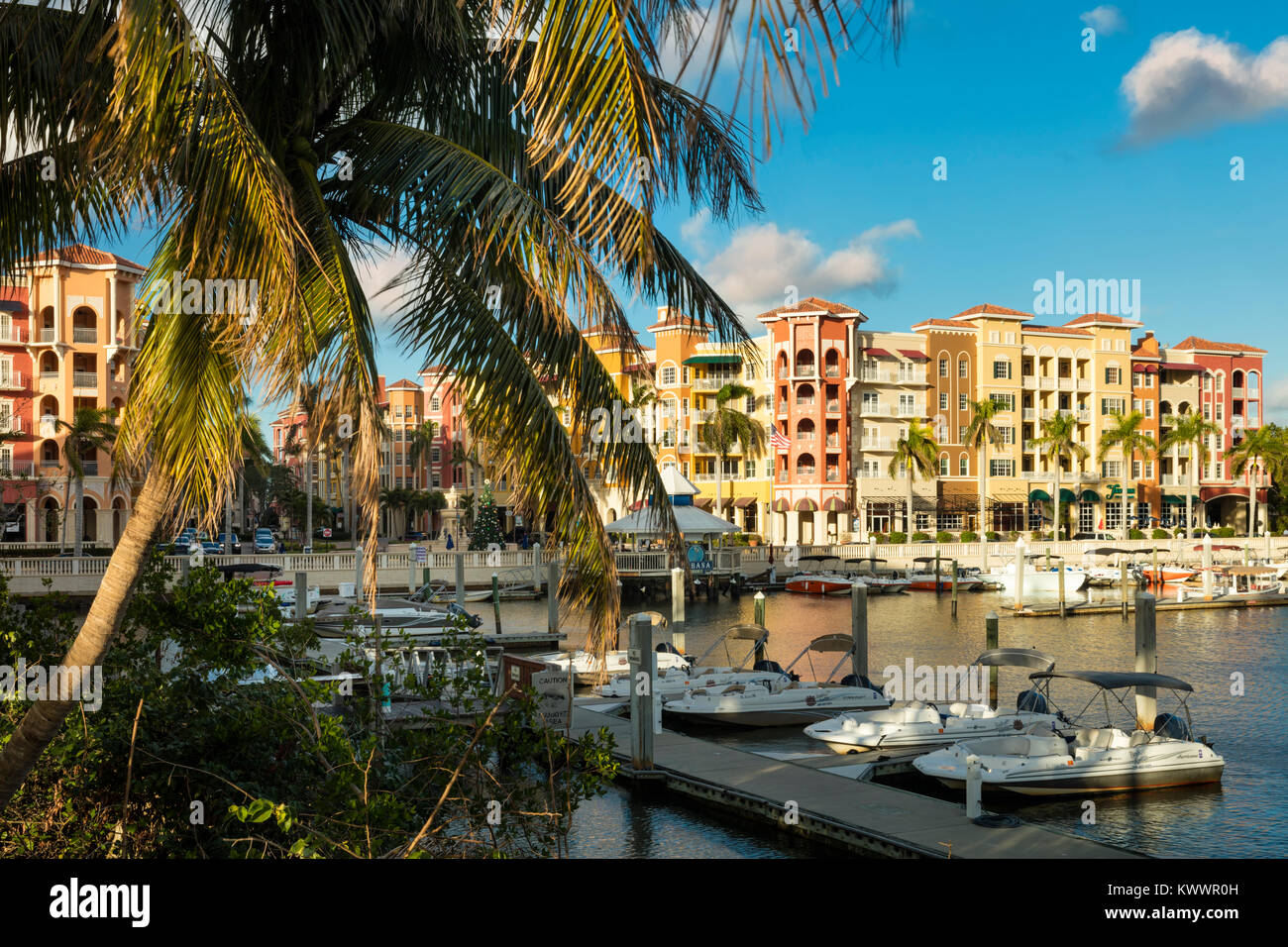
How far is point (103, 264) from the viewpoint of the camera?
63.4 m

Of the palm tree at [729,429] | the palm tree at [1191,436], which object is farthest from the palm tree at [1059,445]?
the palm tree at [729,429]

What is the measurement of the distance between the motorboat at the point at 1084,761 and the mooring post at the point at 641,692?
461 cm

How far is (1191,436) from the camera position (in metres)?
90.6

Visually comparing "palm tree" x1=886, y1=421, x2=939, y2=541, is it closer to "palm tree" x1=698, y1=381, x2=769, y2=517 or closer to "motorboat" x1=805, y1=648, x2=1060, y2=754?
"palm tree" x1=698, y1=381, x2=769, y2=517

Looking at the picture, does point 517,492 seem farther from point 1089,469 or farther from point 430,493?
point 430,493

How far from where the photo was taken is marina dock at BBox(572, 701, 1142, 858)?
1366cm

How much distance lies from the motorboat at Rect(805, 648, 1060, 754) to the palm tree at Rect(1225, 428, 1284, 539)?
82798 millimetres

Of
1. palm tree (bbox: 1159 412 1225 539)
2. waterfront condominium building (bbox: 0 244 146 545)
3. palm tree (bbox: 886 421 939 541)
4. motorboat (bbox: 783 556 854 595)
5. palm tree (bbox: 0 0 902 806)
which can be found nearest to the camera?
palm tree (bbox: 0 0 902 806)

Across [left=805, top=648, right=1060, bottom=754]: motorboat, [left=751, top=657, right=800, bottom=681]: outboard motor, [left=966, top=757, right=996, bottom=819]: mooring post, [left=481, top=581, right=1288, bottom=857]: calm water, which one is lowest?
[left=481, top=581, right=1288, bottom=857]: calm water

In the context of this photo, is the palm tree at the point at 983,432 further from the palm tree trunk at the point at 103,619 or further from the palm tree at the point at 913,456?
the palm tree trunk at the point at 103,619

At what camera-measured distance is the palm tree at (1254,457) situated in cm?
9456

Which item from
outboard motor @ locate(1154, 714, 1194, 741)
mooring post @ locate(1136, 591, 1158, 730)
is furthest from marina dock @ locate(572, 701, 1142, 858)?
mooring post @ locate(1136, 591, 1158, 730)
